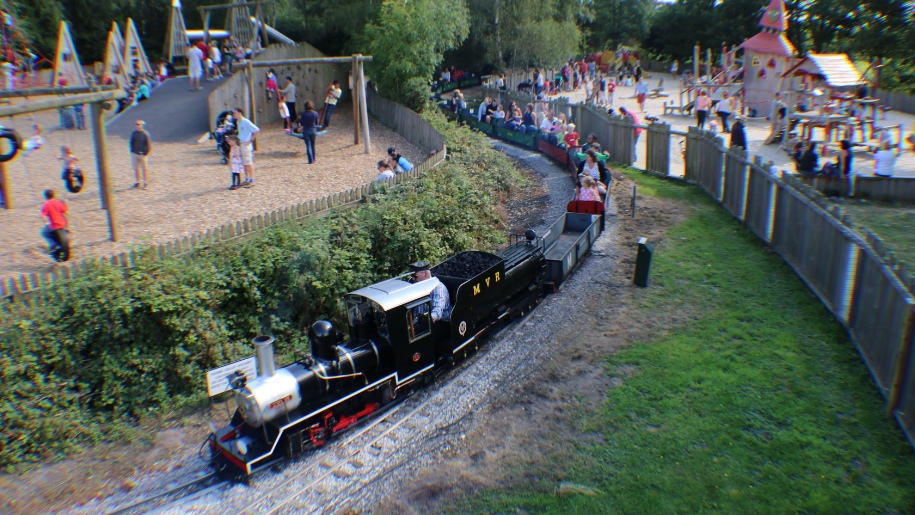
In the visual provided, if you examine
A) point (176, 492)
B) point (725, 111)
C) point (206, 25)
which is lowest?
point (176, 492)

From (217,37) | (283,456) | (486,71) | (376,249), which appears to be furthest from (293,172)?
(486,71)

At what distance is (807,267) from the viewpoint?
44.2ft

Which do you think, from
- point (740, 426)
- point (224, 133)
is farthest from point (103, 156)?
point (740, 426)

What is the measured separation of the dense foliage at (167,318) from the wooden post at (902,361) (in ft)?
29.9

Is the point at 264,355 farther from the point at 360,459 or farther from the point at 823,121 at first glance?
the point at 823,121

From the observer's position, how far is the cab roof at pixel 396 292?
9938 mm

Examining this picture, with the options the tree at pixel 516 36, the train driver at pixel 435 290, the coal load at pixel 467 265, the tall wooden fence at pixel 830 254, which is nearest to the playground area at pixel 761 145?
the tall wooden fence at pixel 830 254

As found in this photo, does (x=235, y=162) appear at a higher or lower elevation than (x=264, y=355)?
higher

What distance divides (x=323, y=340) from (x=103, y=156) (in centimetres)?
710

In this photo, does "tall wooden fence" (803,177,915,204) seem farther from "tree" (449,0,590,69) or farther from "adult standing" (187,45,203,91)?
"tree" (449,0,590,69)

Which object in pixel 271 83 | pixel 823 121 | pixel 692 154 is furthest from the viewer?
pixel 271 83

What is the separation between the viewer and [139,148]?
17422mm

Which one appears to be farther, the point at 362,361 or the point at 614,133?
the point at 614,133

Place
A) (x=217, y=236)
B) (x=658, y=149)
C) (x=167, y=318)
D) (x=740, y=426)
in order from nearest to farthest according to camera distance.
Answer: (x=740, y=426)
(x=167, y=318)
(x=217, y=236)
(x=658, y=149)
